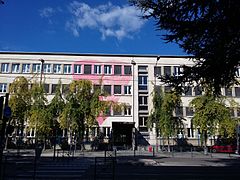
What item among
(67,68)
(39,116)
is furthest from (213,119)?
(67,68)

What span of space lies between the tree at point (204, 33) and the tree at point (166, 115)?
28.0 meters

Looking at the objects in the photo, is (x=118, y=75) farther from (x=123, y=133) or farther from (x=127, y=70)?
(x=123, y=133)

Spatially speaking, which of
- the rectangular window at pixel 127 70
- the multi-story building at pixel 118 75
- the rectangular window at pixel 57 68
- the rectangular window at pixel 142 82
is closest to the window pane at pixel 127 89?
the multi-story building at pixel 118 75

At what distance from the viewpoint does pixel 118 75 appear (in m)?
50.5

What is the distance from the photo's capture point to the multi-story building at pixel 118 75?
48.3 meters

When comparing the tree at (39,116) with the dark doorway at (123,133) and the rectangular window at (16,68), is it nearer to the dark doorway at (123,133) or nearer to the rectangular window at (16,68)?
the rectangular window at (16,68)

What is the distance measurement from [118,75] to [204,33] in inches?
1573

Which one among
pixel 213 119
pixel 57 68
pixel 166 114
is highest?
pixel 57 68

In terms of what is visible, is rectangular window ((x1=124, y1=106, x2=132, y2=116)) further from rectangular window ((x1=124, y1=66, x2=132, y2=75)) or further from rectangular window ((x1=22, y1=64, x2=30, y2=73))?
rectangular window ((x1=22, y1=64, x2=30, y2=73))

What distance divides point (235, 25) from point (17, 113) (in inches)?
1402

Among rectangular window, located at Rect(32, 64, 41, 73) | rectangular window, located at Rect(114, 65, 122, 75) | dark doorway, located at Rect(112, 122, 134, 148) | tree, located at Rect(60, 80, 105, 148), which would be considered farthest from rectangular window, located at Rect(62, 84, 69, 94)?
dark doorway, located at Rect(112, 122, 134, 148)

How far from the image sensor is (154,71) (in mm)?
51438

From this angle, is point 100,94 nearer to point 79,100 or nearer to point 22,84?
point 79,100

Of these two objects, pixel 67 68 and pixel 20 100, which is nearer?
pixel 20 100
